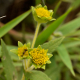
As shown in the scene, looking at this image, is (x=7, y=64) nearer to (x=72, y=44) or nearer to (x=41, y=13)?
(x=41, y=13)

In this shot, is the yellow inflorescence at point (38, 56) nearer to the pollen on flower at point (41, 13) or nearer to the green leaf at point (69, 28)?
the pollen on flower at point (41, 13)

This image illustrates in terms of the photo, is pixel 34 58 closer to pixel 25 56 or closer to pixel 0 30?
pixel 25 56

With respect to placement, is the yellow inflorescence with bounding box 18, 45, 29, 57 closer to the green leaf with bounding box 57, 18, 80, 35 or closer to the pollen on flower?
the pollen on flower

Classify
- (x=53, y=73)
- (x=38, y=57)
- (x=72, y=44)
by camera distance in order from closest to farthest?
(x=38, y=57) < (x=53, y=73) < (x=72, y=44)

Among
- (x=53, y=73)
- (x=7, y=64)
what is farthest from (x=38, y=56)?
(x=53, y=73)

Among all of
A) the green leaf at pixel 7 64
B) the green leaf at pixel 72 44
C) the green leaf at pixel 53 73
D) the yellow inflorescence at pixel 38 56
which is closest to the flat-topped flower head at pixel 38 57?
the yellow inflorescence at pixel 38 56

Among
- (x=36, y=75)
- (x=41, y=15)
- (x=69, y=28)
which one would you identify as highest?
(x=69, y=28)

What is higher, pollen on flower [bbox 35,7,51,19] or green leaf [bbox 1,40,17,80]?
pollen on flower [bbox 35,7,51,19]

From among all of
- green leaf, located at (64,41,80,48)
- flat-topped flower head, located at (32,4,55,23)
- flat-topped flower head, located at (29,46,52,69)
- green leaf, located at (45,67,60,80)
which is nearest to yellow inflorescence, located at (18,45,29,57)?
flat-topped flower head, located at (29,46,52,69)

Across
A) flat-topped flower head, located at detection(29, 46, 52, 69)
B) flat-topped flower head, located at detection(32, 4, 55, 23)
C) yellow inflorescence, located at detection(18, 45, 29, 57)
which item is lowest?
flat-topped flower head, located at detection(29, 46, 52, 69)
